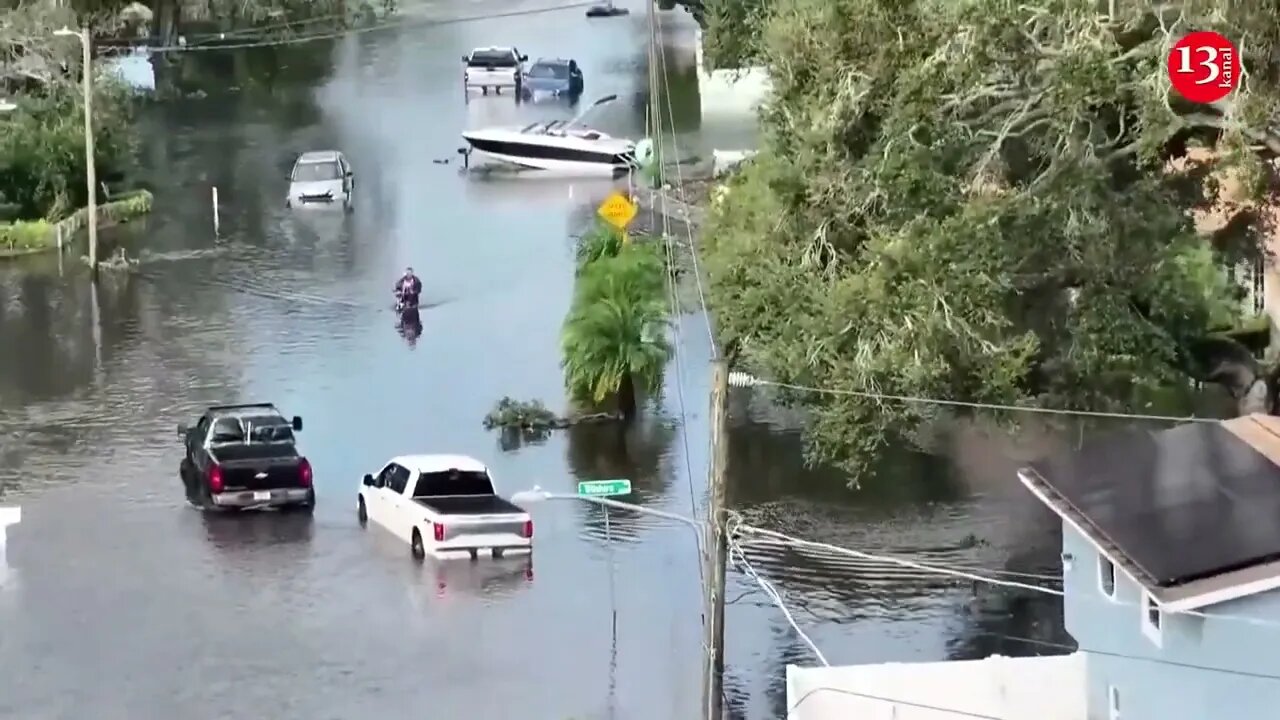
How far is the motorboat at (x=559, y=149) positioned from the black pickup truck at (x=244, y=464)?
22299 millimetres

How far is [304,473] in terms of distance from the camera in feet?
84.3

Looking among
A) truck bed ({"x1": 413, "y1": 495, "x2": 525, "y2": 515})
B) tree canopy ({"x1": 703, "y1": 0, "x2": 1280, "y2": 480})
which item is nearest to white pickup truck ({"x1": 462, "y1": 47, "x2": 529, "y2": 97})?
truck bed ({"x1": 413, "y1": 495, "x2": 525, "y2": 515})

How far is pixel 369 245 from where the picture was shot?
42219mm

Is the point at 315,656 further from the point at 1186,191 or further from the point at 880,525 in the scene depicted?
the point at 1186,191

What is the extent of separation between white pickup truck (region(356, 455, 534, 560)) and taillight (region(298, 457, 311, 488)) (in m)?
0.87

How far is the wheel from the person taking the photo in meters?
23.9

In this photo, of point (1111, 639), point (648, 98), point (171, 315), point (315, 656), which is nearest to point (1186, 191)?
point (1111, 639)

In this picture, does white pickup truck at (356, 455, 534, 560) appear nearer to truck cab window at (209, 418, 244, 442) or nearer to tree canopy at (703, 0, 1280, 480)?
truck cab window at (209, 418, 244, 442)

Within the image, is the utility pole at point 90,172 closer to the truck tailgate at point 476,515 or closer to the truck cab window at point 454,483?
the truck cab window at point 454,483

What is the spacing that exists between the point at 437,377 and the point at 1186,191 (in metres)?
15.5

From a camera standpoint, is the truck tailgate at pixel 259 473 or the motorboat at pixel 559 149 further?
the motorboat at pixel 559 149

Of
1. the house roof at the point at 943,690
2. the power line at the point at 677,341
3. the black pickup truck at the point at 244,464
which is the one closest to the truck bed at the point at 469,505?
the black pickup truck at the point at 244,464

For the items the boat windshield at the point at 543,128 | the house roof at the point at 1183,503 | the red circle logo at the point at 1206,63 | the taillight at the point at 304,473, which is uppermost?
the boat windshield at the point at 543,128

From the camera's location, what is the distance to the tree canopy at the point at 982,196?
17.8m
